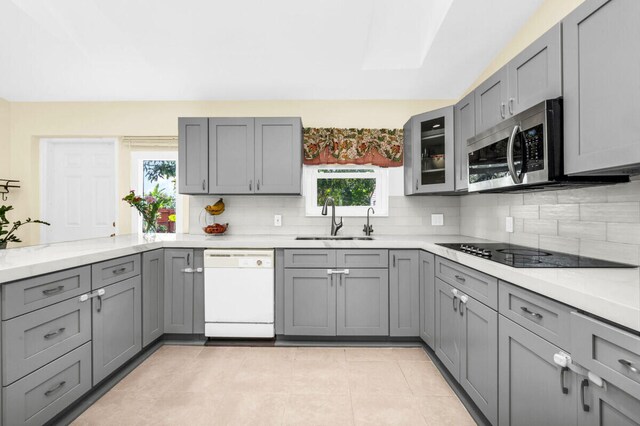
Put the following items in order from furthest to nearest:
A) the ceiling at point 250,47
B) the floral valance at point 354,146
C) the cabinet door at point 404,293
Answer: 1. the floral valance at point 354,146
2. the cabinet door at point 404,293
3. the ceiling at point 250,47

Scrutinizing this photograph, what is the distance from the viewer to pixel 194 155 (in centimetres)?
313

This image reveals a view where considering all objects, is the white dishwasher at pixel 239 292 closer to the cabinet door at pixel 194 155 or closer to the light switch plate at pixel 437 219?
the cabinet door at pixel 194 155

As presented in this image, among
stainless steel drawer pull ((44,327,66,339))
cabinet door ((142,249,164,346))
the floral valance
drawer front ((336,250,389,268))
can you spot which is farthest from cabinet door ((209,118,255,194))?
stainless steel drawer pull ((44,327,66,339))

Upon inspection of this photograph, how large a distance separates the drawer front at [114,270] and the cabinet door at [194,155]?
94 centimetres

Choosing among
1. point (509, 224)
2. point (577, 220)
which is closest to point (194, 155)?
point (509, 224)

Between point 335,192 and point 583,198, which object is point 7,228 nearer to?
point 335,192

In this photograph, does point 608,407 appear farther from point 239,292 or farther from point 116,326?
point 116,326

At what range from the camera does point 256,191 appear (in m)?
3.13

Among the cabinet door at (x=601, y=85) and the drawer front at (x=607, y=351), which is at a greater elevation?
the cabinet door at (x=601, y=85)

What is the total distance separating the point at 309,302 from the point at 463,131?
1.92 metres

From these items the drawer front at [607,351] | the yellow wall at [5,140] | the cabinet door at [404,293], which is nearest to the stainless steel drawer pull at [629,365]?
the drawer front at [607,351]

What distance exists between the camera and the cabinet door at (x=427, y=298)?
8.12 feet

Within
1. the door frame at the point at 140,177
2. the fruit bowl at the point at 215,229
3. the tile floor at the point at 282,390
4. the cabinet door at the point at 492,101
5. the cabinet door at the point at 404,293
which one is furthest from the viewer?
the door frame at the point at 140,177

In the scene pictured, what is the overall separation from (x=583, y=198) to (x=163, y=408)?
2.74m
